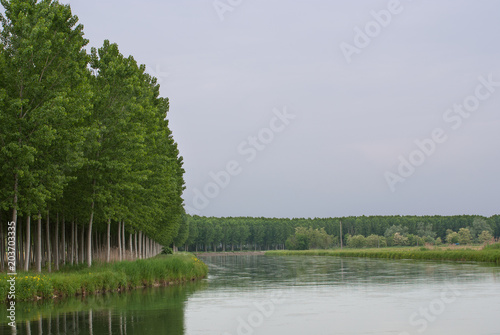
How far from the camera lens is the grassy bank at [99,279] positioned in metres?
27.0

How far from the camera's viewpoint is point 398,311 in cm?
2427

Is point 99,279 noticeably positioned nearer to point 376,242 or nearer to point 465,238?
point 465,238

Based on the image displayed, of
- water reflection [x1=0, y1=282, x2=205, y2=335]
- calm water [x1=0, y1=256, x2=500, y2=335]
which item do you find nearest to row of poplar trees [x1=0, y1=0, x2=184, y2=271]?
water reflection [x1=0, y1=282, x2=205, y2=335]

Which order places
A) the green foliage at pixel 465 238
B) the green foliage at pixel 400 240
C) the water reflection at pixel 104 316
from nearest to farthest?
the water reflection at pixel 104 316 → the green foliage at pixel 465 238 → the green foliage at pixel 400 240

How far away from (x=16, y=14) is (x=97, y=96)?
24.7ft

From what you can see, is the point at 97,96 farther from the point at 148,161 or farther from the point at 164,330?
the point at 164,330

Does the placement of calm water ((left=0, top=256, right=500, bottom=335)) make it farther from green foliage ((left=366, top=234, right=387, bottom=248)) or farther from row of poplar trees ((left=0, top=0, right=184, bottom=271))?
green foliage ((left=366, top=234, right=387, bottom=248))

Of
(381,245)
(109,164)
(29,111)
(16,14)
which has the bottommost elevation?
(381,245)

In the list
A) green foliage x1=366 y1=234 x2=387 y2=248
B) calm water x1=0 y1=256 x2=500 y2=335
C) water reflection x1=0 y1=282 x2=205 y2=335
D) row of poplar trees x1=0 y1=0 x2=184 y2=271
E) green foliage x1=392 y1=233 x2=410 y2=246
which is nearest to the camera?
water reflection x1=0 y1=282 x2=205 y2=335

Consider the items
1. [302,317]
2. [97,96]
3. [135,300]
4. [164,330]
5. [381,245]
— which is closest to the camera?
[164,330]

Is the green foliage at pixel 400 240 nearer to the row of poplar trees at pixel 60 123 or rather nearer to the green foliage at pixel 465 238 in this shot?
the green foliage at pixel 465 238

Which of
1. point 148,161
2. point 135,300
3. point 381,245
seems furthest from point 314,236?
point 135,300

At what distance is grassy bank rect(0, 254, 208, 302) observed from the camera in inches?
1062

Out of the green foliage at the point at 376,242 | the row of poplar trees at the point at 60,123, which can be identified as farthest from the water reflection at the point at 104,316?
the green foliage at the point at 376,242
